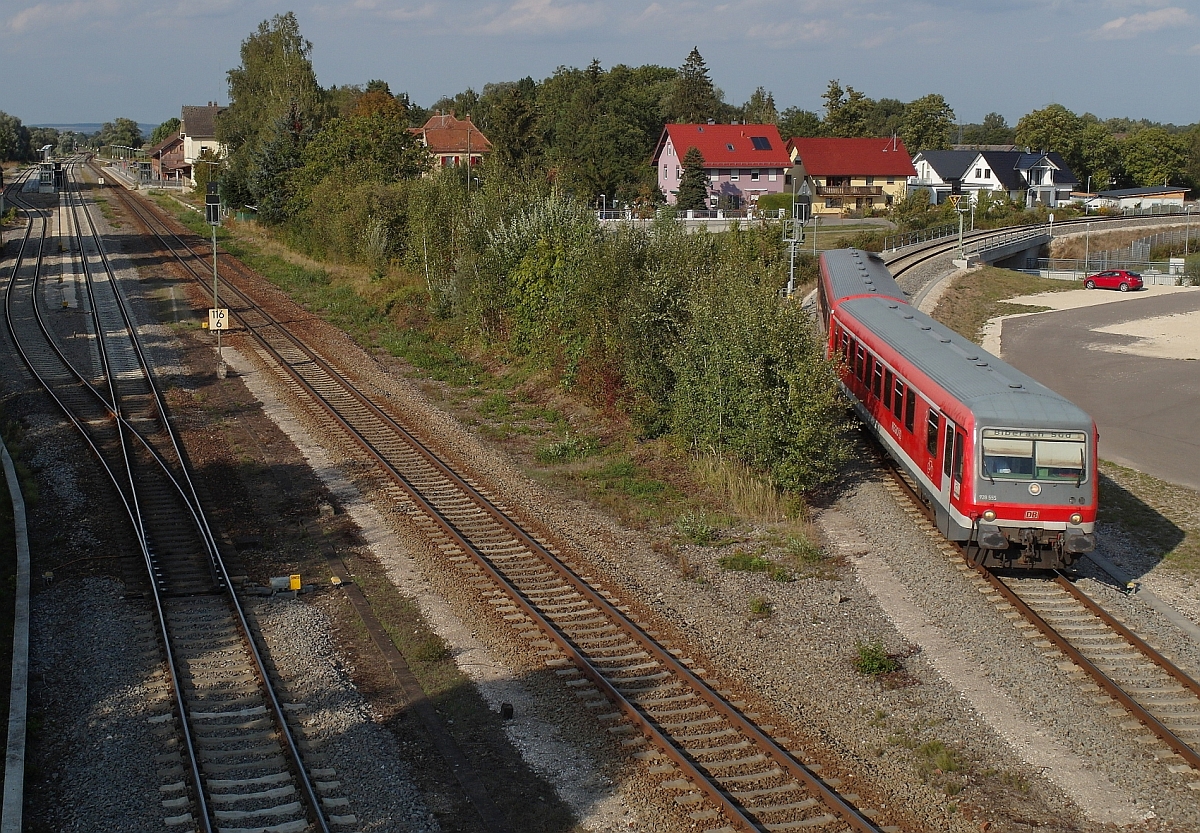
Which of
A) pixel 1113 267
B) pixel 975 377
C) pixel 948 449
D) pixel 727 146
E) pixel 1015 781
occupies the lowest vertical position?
pixel 1015 781

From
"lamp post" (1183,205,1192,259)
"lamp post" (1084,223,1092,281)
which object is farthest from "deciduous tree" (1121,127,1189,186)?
"lamp post" (1084,223,1092,281)

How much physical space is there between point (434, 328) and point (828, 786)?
24.2 metres

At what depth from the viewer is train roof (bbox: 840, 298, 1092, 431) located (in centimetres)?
1413

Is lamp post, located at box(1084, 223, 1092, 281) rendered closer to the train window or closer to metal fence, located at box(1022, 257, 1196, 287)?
metal fence, located at box(1022, 257, 1196, 287)

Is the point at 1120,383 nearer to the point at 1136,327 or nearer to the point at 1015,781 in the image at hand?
the point at 1136,327

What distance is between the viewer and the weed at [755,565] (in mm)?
14898

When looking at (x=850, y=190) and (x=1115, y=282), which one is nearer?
(x=1115, y=282)

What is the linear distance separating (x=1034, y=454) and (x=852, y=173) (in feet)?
255

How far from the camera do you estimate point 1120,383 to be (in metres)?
29.4

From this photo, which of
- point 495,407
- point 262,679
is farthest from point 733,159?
point 262,679

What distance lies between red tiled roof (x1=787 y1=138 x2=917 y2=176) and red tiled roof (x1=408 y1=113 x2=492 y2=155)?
29223 millimetres

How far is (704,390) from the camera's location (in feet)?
61.2

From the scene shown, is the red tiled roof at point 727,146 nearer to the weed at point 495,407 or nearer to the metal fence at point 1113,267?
the metal fence at point 1113,267

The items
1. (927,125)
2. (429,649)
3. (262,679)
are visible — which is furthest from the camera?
(927,125)
